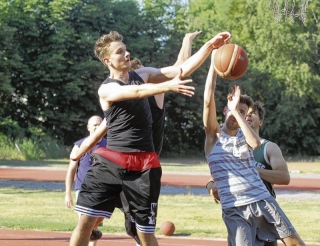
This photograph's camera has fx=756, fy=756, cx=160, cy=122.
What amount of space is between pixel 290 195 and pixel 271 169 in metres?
12.5

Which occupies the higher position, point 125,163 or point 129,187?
point 125,163

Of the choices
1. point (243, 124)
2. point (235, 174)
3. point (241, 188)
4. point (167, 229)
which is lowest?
point (167, 229)

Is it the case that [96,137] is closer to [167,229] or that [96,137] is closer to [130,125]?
[130,125]

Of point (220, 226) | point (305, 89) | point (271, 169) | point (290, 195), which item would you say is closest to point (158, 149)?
point (271, 169)

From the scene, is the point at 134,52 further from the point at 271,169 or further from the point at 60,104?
the point at 271,169

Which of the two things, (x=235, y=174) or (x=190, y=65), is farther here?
(x=190, y=65)

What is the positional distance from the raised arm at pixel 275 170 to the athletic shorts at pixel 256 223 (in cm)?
26

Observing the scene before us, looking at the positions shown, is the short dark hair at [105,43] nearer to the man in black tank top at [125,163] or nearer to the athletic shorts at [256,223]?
the man in black tank top at [125,163]

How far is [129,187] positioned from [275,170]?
4.10 feet

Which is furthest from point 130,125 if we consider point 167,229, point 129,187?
point 167,229

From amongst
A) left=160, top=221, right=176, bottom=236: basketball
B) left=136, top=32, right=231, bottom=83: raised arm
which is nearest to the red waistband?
left=136, top=32, right=231, bottom=83: raised arm

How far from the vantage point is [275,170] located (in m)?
6.40

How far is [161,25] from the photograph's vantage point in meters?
44.7

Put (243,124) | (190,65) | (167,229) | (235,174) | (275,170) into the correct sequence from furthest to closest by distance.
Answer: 1. (167,229)
2. (190,65)
3. (275,170)
4. (235,174)
5. (243,124)
